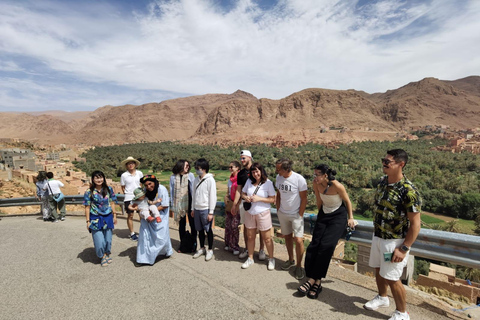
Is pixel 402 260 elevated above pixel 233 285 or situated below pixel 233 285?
above

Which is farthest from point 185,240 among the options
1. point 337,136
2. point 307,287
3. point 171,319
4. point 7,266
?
point 337,136

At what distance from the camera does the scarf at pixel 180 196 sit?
4551 mm

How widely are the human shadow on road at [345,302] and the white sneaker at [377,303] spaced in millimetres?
47

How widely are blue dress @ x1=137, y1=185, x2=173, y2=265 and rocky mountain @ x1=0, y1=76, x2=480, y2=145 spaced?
72066 millimetres

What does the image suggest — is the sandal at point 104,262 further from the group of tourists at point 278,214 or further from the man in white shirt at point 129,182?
the man in white shirt at point 129,182

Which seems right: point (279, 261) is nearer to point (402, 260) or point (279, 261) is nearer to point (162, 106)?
point (402, 260)

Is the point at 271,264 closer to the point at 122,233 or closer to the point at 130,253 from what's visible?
the point at 130,253

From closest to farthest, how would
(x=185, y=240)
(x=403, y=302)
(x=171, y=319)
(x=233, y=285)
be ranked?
1. (x=403, y=302)
2. (x=171, y=319)
3. (x=233, y=285)
4. (x=185, y=240)

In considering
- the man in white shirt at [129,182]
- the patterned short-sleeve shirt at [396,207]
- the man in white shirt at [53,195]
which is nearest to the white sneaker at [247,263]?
the patterned short-sleeve shirt at [396,207]

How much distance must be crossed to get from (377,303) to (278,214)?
154 cm

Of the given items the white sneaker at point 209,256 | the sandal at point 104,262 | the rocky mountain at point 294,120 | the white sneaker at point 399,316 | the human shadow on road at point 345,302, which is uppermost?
the rocky mountain at point 294,120

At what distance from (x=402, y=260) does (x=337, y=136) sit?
80.0 metres

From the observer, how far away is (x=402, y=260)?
269cm

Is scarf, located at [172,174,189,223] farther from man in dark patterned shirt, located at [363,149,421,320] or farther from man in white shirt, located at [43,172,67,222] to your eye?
man in white shirt, located at [43,172,67,222]
